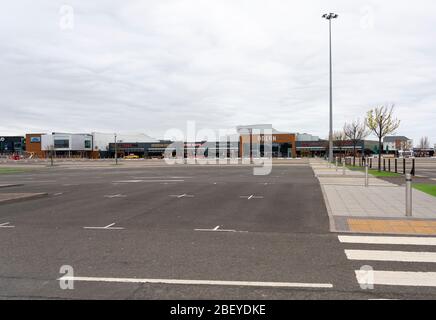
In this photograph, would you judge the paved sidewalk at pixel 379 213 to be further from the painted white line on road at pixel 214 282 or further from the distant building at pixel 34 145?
the distant building at pixel 34 145

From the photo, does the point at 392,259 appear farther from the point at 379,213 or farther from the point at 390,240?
the point at 379,213

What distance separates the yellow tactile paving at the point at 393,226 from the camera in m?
8.60

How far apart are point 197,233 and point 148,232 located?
42.6 inches

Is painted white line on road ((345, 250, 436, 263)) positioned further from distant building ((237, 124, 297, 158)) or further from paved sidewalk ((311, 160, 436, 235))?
distant building ((237, 124, 297, 158))

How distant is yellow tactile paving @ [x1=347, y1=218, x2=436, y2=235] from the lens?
28.2ft

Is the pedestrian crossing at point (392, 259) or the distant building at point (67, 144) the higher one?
the distant building at point (67, 144)

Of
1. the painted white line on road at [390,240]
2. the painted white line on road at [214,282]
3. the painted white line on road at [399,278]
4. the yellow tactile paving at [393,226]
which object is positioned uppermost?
the painted white line on road at [214,282]

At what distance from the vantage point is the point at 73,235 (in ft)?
27.3

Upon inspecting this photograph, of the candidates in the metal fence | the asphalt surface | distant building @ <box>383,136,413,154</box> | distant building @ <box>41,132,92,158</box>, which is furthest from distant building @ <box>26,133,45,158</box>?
the asphalt surface

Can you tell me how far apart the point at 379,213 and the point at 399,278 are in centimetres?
577

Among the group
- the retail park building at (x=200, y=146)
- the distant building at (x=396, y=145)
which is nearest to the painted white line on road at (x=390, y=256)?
the retail park building at (x=200, y=146)

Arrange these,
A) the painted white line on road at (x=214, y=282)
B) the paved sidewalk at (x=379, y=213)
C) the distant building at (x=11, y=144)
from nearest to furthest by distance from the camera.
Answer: the painted white line on road at (x=214, y=282), the paved sidewalk at (x=379, y=213), the distant building at (x=11, y=144)

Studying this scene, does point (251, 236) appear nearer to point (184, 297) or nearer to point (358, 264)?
point (358, 264)
